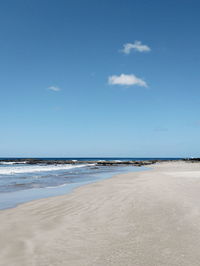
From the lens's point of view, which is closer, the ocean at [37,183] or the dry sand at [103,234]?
the dry sand at [103,234]

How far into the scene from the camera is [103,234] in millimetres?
7004

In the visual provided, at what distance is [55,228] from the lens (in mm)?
7742

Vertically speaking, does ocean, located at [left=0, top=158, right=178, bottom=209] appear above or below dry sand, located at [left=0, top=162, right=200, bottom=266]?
below

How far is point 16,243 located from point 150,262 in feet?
10.8

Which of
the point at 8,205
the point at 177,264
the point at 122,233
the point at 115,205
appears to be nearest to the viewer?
the point at 177,264

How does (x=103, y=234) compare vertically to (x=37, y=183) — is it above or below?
above

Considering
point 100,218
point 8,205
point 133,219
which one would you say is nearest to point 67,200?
point 8,205

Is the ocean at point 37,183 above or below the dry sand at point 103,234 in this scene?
below

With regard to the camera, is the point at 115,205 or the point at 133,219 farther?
the point at 115,205

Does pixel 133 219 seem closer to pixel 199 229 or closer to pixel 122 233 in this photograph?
pixel 122 233

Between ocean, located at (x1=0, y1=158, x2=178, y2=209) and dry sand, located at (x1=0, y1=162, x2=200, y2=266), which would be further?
ocean, located at (x1=0, y1=158, x2=178, y2=209)

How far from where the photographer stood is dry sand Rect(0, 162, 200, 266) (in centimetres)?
532

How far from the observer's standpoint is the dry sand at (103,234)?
Answer: 5316mm

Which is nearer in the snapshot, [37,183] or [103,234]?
[103,234]
